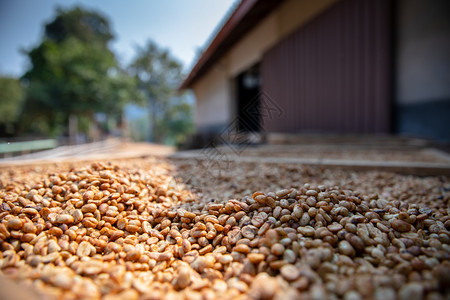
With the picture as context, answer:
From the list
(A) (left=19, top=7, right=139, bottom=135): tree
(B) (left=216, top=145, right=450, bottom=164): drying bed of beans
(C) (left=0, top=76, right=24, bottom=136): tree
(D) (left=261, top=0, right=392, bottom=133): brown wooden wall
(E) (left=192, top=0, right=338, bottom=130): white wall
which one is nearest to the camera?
(B) (left=216, top=145, right=450, bottom=164): drying bed of beans

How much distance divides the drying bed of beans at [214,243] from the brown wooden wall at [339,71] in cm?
244

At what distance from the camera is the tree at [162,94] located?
72.5 ft

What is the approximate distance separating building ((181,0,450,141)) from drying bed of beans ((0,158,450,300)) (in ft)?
3.77

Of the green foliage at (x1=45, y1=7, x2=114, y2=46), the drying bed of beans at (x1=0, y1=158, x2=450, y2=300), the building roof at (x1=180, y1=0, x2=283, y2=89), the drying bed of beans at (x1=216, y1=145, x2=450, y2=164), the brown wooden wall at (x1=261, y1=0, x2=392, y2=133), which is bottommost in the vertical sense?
the drying bed of beans at (x1=0, y1=158, x2=450, y2=300)

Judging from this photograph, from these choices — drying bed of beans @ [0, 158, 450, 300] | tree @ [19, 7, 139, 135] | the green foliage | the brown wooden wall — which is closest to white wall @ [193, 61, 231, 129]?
the brown wooden wall

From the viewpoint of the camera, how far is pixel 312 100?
14.4 ft

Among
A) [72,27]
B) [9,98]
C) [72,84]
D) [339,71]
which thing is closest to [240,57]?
[339,71]

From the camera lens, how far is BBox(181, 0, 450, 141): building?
9.39 ft

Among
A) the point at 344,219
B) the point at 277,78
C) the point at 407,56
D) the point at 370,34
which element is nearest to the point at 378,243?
the point at 344,219

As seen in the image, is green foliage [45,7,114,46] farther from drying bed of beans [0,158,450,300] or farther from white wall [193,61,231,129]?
drying bed of beans [0,158,450,300]

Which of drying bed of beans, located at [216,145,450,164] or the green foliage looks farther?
the green foliage

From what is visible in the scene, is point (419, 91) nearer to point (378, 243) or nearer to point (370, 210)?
point (370, 210)

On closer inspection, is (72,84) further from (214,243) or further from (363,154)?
(214,243)

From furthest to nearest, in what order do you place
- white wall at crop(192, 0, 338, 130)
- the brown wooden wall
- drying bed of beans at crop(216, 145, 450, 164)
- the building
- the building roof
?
white wall at crop(192, 0, 338, 130)
the building roof
the brown wooden wall
the building
drying bed of beans at crop(216, 145, 450, 164)
